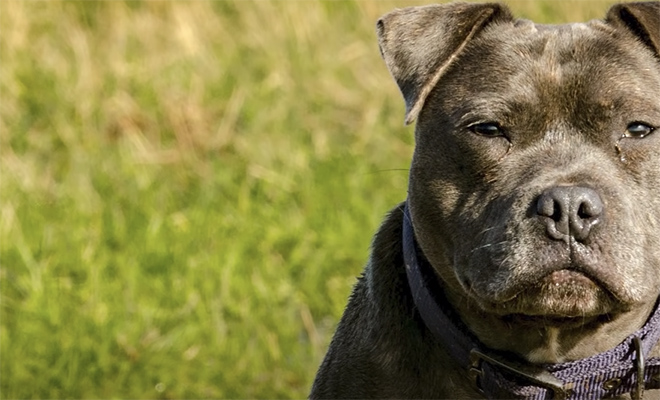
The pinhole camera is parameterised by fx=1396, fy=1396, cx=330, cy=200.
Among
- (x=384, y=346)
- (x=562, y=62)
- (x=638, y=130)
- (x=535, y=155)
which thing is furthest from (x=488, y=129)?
(x=384, y=346)

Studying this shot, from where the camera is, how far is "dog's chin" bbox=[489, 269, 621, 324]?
4332 mm

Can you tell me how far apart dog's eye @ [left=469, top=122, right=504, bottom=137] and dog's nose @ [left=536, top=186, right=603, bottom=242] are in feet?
1.43

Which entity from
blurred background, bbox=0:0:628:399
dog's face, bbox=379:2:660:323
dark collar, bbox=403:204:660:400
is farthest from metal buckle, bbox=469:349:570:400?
blurred background, bbox=0:0:628:399

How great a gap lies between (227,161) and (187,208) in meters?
Result: 0.65

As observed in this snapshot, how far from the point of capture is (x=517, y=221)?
172 inches

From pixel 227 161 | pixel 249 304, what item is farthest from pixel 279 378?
pixel 227 161

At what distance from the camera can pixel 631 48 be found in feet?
15.8

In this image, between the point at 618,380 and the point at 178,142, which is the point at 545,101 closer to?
the point at 618,380

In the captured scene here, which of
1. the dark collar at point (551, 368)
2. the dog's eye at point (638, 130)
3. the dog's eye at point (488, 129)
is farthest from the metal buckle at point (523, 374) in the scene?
the dog's eye at point (638, 130)

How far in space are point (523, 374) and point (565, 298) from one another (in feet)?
1.23

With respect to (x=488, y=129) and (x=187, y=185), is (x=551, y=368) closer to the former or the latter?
(x=488, y=129)

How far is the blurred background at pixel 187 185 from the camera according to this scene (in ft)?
22.5

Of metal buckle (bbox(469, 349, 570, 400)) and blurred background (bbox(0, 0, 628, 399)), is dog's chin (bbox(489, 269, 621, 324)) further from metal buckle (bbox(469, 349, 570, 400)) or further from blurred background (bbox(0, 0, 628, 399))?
blurred background (bbox(0, 0, 628, 399))

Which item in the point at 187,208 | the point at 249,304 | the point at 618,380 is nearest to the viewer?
the point at 618,380
